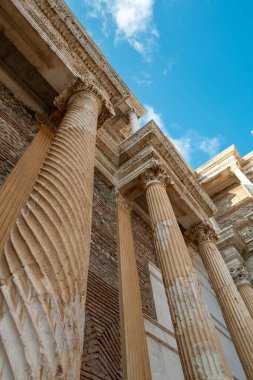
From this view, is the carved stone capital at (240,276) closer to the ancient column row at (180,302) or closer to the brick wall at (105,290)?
the ancient column row at (180,302)

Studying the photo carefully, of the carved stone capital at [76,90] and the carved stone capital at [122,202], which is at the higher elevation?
the carved stone capital at [122,202]

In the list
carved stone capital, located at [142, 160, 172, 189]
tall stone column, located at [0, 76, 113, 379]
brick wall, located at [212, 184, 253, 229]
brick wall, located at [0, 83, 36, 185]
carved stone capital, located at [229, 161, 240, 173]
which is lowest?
tall stone column, located at [0, 76, 113, 379]

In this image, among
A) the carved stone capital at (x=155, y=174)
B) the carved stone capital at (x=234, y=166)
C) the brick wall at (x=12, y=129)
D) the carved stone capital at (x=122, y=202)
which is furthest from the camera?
the carved stone capital at (x=234, y=166)

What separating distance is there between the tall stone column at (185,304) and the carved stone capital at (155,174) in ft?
1.06

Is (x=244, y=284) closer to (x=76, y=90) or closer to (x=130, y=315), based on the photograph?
(x=130, y=315)

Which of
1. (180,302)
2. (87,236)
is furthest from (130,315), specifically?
(87,236)

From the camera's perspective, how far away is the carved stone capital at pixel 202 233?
26.8 ft

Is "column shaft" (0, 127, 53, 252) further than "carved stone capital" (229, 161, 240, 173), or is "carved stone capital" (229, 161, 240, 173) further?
"carved stone capital" (229, 161, 240, 173)

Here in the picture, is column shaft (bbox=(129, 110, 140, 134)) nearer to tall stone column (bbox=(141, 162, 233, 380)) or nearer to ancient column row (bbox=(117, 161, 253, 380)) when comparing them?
ancient column row (bbox=(117, 161, 253, 380))

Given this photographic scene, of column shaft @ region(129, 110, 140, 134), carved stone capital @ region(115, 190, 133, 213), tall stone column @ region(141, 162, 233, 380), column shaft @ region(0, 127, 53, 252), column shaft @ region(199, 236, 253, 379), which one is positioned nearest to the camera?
column shaft @ region(0, 127, 53, 252)

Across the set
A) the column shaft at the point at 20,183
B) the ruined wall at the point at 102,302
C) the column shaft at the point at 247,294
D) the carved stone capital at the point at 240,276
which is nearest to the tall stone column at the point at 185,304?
the ruined wall at the point at 102,302

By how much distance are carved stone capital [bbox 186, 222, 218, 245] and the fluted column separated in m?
2.31

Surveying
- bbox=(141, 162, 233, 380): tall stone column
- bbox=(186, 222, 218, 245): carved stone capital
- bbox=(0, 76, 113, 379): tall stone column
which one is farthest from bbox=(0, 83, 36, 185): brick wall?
bbox=(186, 222, 218, 245): carved stone capital

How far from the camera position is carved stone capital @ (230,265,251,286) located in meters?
9.97
